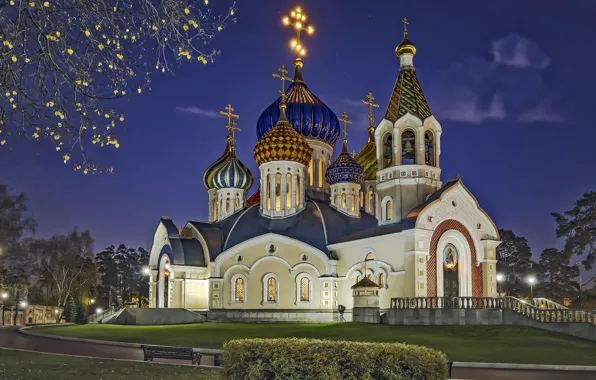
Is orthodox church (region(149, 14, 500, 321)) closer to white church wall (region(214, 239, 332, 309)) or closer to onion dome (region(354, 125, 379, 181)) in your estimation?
white church wall (region(214, 239, 332, 309))

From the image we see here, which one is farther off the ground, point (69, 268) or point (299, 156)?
point (299, 156)

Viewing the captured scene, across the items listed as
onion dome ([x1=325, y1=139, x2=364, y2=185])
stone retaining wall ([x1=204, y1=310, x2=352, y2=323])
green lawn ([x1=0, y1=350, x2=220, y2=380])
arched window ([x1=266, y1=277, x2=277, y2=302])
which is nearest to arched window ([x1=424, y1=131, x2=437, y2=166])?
onion dome ([x1=325, y1=139, x2=364, y2=185])

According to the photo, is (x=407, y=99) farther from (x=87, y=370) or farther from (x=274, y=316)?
(x=87, y=370)

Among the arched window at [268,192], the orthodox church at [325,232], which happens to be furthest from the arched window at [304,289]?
the arched window at [268,192]

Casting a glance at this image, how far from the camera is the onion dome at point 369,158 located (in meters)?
46.1

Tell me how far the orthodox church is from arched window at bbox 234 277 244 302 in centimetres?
6

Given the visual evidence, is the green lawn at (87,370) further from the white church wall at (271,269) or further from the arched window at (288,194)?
the arched window at (288,194)

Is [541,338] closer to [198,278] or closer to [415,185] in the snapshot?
[415,185]

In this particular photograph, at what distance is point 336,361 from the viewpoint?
29.5 ft

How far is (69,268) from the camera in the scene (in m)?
49.5

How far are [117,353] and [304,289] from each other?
17548 mm

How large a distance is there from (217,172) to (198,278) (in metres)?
10.1

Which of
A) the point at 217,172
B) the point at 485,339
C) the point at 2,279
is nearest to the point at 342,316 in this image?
the point at 485,339

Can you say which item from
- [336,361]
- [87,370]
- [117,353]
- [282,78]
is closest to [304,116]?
[282,78]
